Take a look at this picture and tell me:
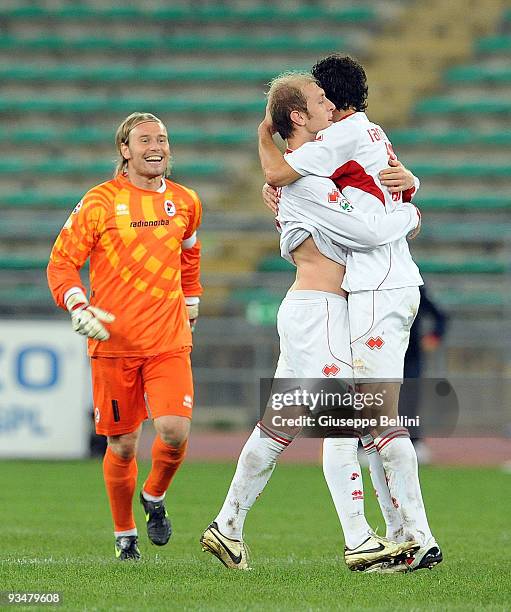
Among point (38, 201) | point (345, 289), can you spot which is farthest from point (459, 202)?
point (345, 289)

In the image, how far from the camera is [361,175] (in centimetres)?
555

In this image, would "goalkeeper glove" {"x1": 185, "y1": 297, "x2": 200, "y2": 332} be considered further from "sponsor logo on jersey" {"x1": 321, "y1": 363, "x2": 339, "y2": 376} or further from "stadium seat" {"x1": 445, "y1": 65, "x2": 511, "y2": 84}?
"stadium seat" {"x1": 445, "y1": 65, "x2": 511, "y2": 84}

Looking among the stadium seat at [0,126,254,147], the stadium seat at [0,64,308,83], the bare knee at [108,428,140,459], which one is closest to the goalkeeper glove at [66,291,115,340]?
the bare knee at [108,428,140,459]

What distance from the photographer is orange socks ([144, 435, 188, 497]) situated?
6281 mm

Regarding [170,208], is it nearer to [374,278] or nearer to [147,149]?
[147,149]

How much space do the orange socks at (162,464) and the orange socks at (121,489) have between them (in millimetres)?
136

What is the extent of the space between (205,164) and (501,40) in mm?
4896

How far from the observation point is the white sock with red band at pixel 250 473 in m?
5.64

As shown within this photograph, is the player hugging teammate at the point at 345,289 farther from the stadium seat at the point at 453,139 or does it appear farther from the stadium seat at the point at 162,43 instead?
the stadium seat at the point at 162,43

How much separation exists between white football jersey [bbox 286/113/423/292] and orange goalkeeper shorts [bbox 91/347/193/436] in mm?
1045

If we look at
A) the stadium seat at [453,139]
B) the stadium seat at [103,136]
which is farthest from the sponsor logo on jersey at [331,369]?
the stadium seat at [103,136]

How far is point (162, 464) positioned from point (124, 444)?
0.83 feet

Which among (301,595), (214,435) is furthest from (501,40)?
(301,595)

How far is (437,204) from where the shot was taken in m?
19.0
